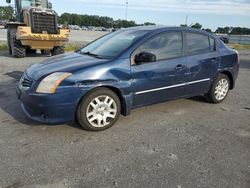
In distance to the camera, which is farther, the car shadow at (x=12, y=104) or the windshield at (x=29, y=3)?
the windshield at (x=29, y=3)

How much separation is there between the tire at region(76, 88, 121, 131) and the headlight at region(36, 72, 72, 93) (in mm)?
438

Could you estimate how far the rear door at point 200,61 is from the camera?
4953 mm

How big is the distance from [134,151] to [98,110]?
0.90 metres

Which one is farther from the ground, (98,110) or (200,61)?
(200,61)

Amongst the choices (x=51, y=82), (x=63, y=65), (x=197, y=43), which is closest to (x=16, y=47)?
(x=63, y=65)

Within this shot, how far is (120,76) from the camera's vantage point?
13.4 ft

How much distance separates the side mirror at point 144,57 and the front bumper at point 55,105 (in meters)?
1.08

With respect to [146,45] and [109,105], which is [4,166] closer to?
[109,105]

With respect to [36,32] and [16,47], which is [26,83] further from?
[16,47]

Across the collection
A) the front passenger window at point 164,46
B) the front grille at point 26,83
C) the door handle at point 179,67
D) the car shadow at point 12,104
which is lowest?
the car shadow at point 12,104

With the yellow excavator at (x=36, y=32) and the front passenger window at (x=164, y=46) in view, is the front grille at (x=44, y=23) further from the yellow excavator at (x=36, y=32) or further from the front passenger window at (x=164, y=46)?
the front passenger window at (x=164, y=46)

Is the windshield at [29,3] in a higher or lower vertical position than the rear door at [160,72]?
higher

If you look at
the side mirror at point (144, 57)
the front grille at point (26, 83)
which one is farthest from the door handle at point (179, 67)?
the front grille at point (26, 83)

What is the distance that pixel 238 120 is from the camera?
482 cm
